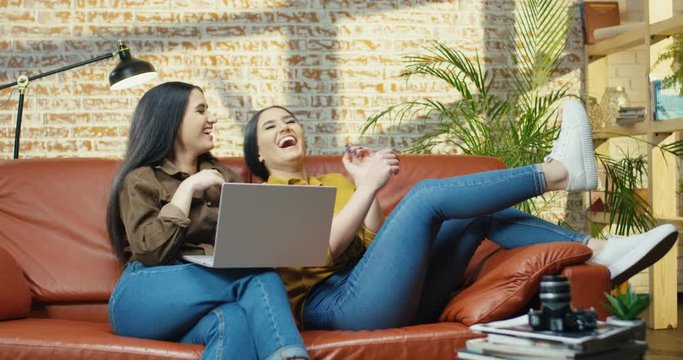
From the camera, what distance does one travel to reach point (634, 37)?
4.58 metres

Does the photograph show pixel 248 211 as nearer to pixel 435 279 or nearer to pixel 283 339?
pixel 283 339

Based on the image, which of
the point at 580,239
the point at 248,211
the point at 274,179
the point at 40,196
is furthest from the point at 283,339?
the point at 40,196

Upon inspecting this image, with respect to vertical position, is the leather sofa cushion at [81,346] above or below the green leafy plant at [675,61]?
below

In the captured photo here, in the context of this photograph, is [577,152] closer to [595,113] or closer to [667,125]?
[667,125]

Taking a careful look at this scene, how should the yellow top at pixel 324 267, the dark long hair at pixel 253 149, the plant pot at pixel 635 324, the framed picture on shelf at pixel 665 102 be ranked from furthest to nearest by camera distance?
the framed picture on shelf at pixel 665 102 → the dark long hair at pixel 253 149 → the yellow top at pixel 324 267 → the plant pot at pixel 635 324

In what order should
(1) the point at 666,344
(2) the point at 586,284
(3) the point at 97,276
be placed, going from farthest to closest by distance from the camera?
(1) the point at 666,344 → (3) the point at 97,276 → (2) the point at 586,284

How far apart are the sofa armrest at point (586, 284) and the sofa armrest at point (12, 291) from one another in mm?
1563

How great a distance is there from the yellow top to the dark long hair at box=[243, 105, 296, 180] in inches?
5.4

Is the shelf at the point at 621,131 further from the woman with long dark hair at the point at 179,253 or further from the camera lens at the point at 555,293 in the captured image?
the camera lens at the point at 555,293

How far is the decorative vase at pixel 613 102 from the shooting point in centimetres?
474

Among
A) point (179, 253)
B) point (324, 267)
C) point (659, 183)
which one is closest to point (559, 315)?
point (324, 267)

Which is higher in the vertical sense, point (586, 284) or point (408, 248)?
point (408, 248)

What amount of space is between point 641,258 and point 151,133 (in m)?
1.46

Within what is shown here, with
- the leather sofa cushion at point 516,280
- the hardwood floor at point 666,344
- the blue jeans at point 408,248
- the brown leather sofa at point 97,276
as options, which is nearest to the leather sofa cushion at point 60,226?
the brown leather sofa at point 97,276
